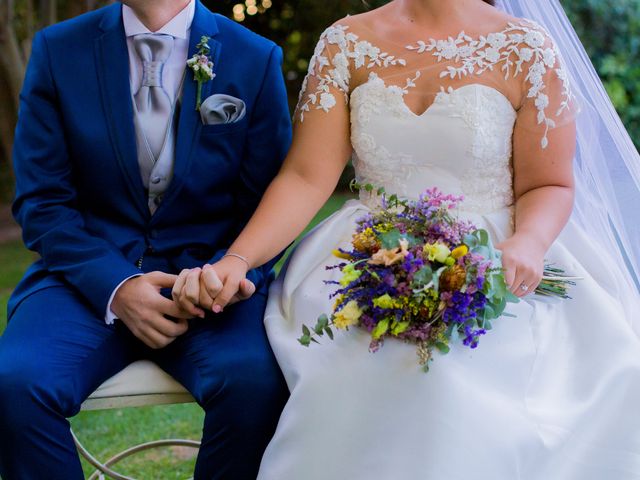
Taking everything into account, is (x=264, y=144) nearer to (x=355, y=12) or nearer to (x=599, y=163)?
(x=599, y=163)

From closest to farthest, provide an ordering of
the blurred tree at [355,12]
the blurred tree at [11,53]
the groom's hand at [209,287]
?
the groom's hand at [209,287]
the blurred tree at [11,53]
the blurred tree at [355,12]

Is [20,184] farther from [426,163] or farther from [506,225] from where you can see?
[506,225]

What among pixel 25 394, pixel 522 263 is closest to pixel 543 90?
pixel 522 263

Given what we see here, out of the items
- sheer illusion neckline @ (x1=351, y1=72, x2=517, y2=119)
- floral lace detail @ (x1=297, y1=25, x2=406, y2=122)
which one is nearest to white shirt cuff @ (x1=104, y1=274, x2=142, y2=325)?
floral lace detail @ (x1=297, y1=25, x2=406, y2=122)

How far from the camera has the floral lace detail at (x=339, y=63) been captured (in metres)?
2.74

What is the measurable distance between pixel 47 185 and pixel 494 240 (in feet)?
4.22

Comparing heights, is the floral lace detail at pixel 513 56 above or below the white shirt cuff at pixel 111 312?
above

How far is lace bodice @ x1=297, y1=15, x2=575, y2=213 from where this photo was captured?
264 cm

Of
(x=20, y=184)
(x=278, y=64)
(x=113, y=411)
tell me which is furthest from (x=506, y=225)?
(x=113, y=411)

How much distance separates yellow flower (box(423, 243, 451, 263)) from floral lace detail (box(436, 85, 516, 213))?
65 cm

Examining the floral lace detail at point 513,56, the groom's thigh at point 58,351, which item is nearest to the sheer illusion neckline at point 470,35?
the floral lace detail at point 513,56

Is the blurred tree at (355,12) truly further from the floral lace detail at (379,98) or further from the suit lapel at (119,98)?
the floral lace detail at (379,98)

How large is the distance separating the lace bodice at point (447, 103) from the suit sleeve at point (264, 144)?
0.29ft

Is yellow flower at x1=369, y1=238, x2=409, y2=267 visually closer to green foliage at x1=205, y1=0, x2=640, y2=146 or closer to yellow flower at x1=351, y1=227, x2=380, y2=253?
yellow flower at x1=351, y1=227, x2=380, y2=253
